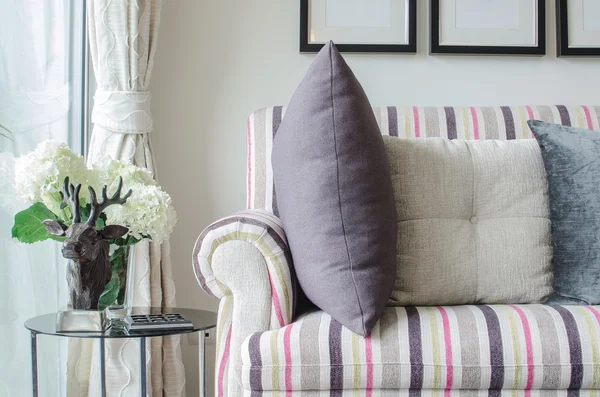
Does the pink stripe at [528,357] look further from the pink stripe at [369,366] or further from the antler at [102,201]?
the antler at [102,201]

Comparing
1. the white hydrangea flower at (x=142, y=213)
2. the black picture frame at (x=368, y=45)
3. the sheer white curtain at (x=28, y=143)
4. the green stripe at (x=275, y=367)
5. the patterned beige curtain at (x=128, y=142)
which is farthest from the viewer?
the black picture frame at (x=368, y=45)

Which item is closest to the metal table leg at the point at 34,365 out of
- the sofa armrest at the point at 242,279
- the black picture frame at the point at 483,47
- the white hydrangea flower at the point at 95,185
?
the white hydrangea flower at the point at 95,185

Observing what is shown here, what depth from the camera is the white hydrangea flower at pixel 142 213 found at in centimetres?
143

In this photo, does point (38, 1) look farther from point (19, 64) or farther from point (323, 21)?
point (323, 21)

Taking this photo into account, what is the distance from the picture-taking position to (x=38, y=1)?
5.79 ft

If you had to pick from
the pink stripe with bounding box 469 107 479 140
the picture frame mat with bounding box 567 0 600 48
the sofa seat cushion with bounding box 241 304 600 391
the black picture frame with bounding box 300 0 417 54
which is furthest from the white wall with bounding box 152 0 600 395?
the sofa seat cushion with bounding box 241 304 600 391

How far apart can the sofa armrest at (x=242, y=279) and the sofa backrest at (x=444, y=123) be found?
1.84 ft

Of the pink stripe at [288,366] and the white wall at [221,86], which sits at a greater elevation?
the white wall at [221,86]

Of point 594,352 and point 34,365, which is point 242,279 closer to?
point 34,365

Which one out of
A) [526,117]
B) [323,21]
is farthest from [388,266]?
[323,21]

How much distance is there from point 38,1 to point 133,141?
514 millimetres

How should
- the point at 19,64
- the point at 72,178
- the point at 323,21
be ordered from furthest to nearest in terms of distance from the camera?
the point at 323,21 → the point at 19,64 → the point at 72,178

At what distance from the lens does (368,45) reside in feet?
7.92

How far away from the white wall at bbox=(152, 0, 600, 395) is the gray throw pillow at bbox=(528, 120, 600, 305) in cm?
77
